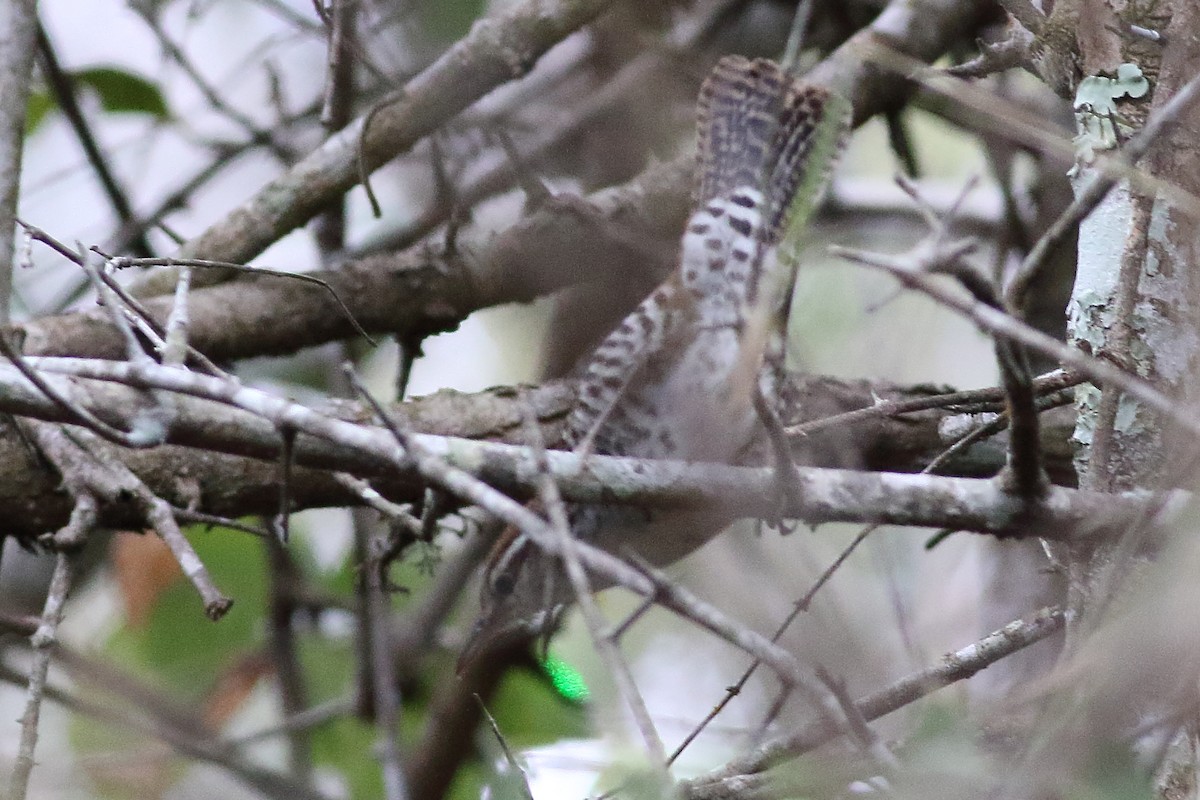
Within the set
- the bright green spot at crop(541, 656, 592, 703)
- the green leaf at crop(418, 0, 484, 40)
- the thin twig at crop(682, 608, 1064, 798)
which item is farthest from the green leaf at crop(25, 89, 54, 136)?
the thin twig at crop(682, 608, 1064, 798)

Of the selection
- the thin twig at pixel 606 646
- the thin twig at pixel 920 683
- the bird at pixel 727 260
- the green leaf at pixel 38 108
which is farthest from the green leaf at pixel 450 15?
the thin twig at pixel 606 646

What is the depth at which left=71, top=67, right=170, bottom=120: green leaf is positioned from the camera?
3848 millimetres

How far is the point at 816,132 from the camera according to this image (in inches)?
102

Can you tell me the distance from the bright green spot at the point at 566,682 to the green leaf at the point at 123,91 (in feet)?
6.59

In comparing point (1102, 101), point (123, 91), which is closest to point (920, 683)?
point (1102, 101)

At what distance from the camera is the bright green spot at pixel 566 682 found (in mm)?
3332

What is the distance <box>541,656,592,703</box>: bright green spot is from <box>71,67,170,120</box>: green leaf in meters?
2.01

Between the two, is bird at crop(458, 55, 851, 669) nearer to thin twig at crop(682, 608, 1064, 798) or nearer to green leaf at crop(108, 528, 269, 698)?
thin twig at crop(682, 608, 1064, 798)

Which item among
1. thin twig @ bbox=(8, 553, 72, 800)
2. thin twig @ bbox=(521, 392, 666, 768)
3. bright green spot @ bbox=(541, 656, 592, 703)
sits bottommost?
thin twig @ bbox=(521, 392, 666, 768)

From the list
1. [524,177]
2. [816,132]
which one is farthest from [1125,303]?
[524,177]

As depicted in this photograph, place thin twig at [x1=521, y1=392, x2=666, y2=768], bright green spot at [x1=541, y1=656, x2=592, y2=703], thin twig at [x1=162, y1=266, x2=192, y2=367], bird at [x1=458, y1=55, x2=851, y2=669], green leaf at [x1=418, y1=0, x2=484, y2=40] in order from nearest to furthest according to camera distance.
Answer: thin twig at [x1=521, y1=392, x2=666, y2=768] < thin twig at [x1=162, y1=266, x2=192, y2=367] < bird at [x1=458, y1=55, x2=851, y2=669] < bright green spot at [x1=541, y1=656, x2=592, y2=703] < green leaf at [x1=418, y1=0, x2=484, y2=40]

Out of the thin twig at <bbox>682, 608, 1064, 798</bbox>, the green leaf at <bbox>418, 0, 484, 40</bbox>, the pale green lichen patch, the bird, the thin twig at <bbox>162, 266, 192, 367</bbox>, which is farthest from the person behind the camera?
the green leaf at <bbox>418, 0, 484, 40</bbox>

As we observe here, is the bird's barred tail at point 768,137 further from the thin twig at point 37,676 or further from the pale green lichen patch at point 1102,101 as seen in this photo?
the thin twig at point 37,676

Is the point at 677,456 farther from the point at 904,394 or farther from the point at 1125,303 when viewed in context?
the point at 1125,303
